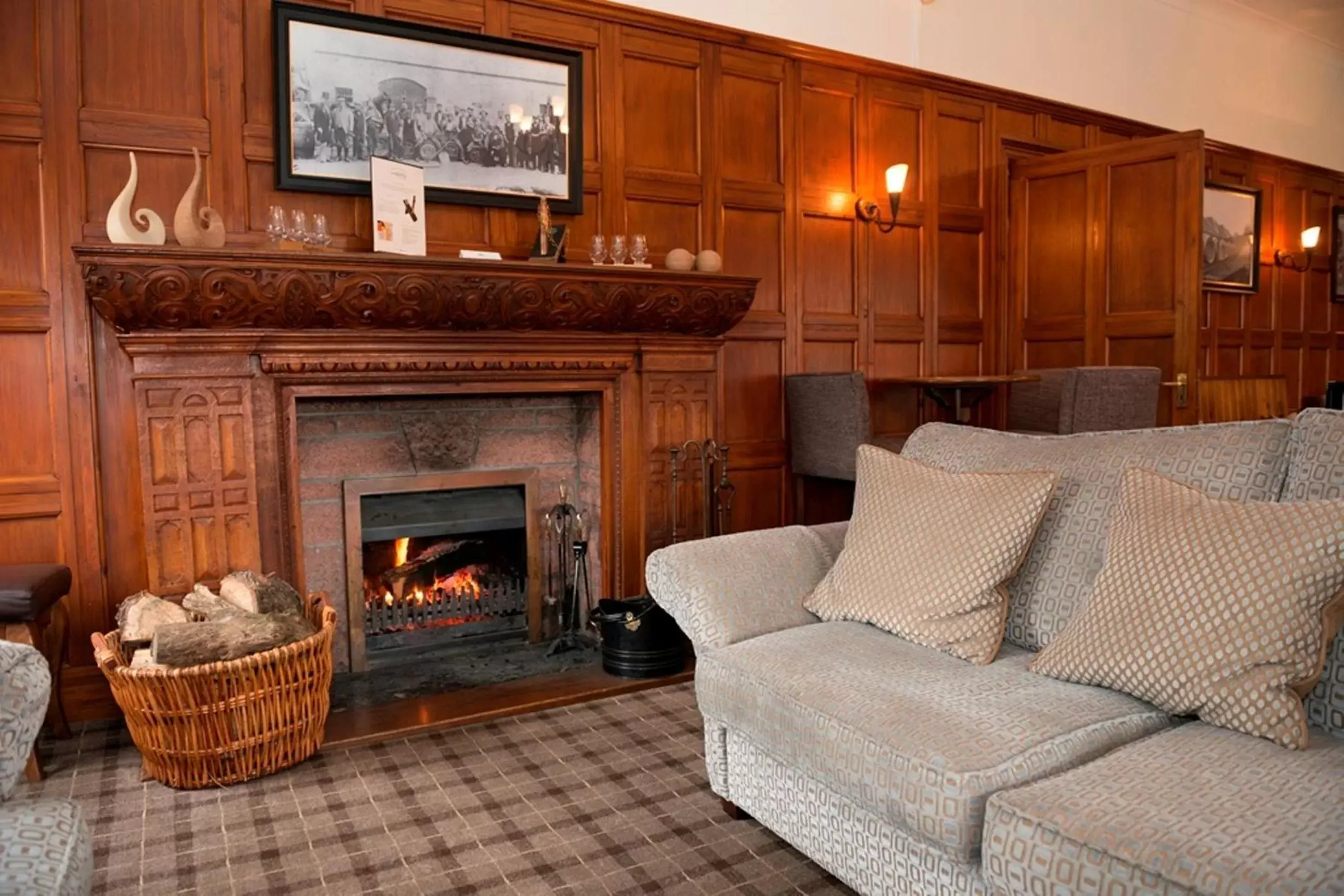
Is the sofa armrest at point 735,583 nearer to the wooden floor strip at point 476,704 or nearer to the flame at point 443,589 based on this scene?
the wooden floor strip at point 476,704

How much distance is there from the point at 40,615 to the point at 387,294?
1382mm

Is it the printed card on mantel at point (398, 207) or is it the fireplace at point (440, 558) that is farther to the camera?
the fireplace at point (440, 558)

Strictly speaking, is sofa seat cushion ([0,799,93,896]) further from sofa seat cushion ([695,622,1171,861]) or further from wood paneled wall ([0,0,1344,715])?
wood paneled wall ([0,0,1344,715])

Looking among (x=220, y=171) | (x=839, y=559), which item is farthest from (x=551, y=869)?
(x=220, y=171)

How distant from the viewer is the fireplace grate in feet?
A: 12.1

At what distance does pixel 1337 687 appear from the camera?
1637 millimetres

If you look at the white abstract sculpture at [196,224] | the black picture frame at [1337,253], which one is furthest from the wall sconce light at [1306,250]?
the white abstract sculpture at [196,224]

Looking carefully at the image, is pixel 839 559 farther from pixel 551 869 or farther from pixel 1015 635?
pixel 551 869

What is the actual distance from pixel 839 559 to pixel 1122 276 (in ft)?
11.2

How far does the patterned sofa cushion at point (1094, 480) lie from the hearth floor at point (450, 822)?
79cm

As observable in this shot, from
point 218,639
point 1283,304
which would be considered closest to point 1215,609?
point 218,639

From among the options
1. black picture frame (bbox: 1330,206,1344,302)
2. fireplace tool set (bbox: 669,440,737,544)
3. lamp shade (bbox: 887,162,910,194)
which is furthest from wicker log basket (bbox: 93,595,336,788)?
black picture frame (bbox: 1330,206,1344,302)

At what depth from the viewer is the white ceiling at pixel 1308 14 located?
20.2 feet

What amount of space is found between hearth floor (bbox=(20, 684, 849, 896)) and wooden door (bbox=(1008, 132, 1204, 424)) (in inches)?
134
